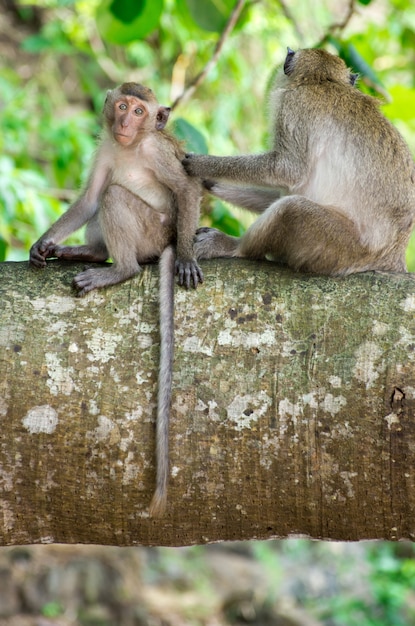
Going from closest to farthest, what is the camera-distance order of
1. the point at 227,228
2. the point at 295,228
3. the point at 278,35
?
the point at 295,228
the point at 227,228
the point at 278,35

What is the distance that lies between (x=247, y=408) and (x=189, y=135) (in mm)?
1869

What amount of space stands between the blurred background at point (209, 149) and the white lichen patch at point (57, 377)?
349 cm

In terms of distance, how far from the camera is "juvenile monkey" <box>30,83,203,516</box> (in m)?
3.35

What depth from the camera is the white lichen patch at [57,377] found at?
265 cm

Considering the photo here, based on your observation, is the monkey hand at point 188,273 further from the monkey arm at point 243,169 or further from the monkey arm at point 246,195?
the monkey arm at point 246,195

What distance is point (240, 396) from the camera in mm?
2643

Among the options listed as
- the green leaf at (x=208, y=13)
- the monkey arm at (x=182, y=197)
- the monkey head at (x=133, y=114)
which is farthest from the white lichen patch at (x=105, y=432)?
the green leaf at (x=208, y=13)

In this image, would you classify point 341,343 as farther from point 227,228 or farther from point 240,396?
point 227,228

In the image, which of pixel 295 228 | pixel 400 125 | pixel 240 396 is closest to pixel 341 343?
pixel 240 396

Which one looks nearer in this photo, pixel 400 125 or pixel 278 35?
pixel 278 35

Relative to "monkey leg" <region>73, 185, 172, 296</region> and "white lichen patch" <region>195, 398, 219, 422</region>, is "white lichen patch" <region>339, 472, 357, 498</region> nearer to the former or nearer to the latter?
"white lichen patch" <region>195, 398, 219, 422</region>

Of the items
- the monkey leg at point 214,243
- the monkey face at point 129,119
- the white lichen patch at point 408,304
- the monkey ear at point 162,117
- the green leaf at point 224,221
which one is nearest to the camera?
the white lichen patch at point 408,304

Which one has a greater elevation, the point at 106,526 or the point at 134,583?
the point at 106,526

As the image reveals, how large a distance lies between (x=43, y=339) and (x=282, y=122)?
6.00ft
